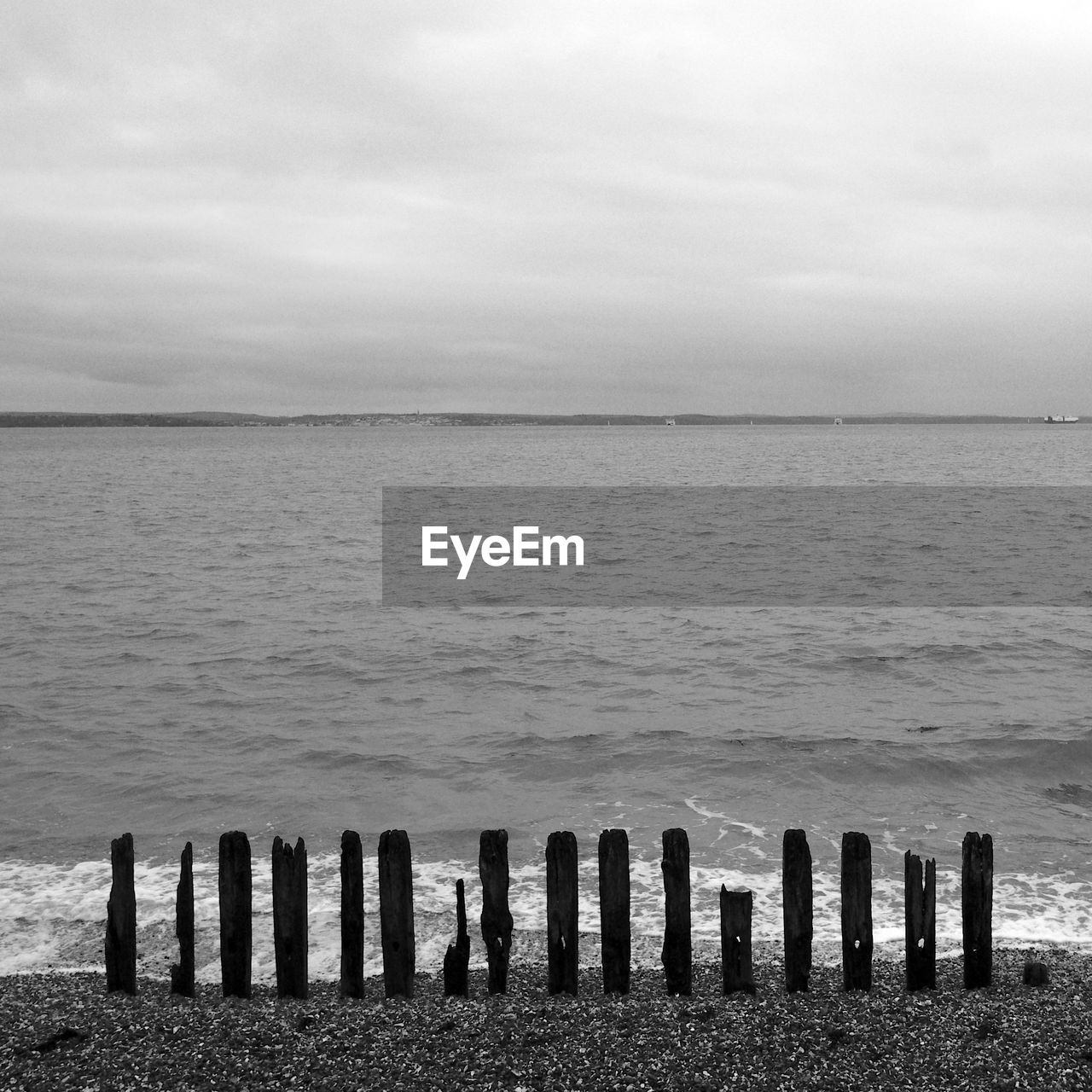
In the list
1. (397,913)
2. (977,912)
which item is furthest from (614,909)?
(977,912)

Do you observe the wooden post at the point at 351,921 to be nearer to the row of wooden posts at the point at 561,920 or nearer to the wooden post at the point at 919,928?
the row of wooden posts at the point at 561,920

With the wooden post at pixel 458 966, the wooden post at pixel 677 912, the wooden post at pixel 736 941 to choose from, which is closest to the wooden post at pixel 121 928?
the wooden post at pixel 458 966

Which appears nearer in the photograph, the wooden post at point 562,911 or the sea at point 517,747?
the wooden post at point 562,911

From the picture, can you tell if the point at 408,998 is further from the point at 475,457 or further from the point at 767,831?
the point at 475,457

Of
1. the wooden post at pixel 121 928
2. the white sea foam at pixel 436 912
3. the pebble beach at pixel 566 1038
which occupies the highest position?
the wooden post at pixel 121 928

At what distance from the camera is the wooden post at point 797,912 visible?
7.77 meters

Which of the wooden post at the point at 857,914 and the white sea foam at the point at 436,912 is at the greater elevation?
the wooden post at the point at 857,914

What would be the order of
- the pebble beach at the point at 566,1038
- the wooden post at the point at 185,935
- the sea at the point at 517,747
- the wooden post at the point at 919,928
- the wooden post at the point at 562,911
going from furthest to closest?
the sea at the point at 517,747 → the wooden post at the point at 185,935 → the wooden post at the point at 919,928 → the wooden post at the point at 562,911 → the pebble beach at the point at 566,1038

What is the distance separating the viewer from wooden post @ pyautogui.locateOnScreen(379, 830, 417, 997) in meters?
7.69

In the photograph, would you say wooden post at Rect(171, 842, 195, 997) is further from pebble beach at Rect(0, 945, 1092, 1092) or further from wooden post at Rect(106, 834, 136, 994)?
wooden post at Rect(106, 834, 136, 994)

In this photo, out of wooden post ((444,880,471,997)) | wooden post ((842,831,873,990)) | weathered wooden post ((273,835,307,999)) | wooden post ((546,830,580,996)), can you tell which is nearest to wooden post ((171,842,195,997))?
weathered wooden post ((273,835,307,999))

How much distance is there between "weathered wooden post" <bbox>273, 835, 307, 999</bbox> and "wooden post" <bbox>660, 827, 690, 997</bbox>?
8.54ft

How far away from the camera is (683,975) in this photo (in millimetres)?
7812

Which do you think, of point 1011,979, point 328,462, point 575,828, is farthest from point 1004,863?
point 328,462
